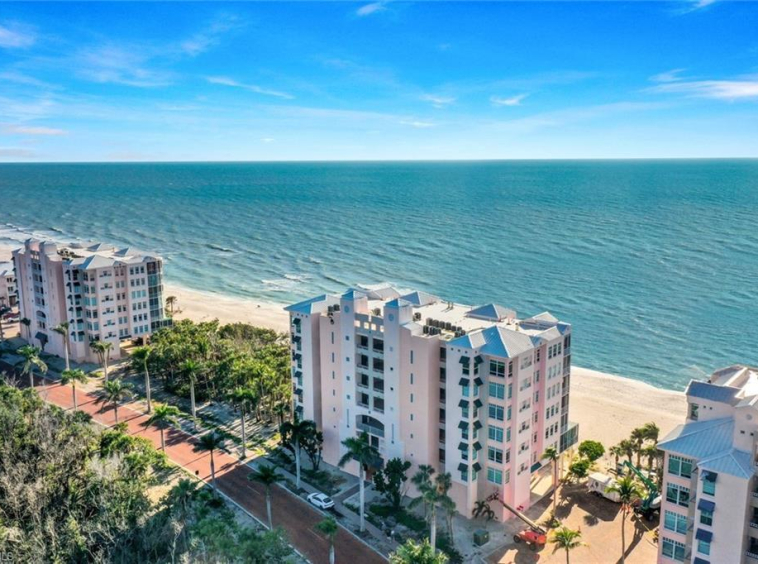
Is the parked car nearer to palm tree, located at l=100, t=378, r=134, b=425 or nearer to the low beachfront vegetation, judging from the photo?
the low beachfront vegetation

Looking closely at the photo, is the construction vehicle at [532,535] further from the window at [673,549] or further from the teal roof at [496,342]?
the teal roof at [496,342]

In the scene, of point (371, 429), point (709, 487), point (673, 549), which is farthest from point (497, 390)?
point (709, 487)

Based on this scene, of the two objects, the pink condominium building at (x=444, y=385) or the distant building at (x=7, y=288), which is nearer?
the pink condominium building at (x=444, y=385)

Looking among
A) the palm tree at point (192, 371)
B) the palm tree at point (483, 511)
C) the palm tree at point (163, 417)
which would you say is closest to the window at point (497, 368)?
the palm tree at point (483, 511)

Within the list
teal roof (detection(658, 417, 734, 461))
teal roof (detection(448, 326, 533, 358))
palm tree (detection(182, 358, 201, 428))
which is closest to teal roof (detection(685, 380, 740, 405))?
teal roof (detection(658, 417, 734, 461))

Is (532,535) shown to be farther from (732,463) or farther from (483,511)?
(732,463)

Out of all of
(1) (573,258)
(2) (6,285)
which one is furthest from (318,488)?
(1) (573,258)

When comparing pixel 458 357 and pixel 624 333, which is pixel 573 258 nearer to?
pixel 624 333
